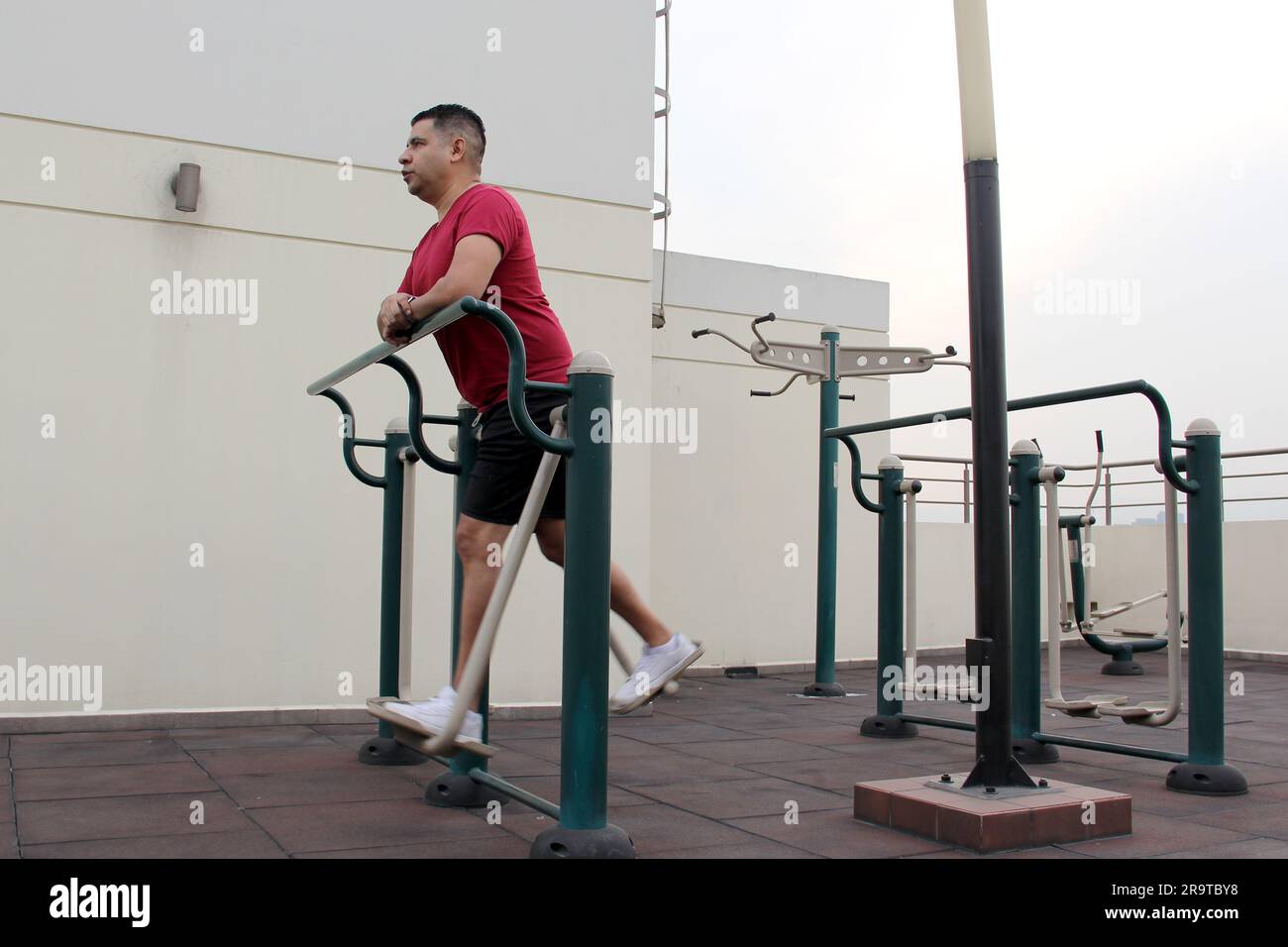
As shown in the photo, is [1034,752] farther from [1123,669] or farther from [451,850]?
[1123,669]

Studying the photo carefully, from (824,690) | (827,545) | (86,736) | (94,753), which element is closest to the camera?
(94,753)

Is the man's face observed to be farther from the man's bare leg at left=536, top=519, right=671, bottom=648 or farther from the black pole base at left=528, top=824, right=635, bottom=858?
A: the black pole base at left=528, top=824, right=635, bottom=858

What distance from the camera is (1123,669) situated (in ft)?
25.1

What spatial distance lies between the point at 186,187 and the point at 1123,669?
20.9 ft

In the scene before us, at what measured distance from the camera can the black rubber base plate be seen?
418 cm

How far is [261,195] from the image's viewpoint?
4.90 meters

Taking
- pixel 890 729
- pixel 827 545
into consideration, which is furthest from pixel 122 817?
pixel 827 545

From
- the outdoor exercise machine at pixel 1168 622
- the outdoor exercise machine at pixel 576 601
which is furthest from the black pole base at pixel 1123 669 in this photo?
the outdoor exercise machine at pixel 576 601

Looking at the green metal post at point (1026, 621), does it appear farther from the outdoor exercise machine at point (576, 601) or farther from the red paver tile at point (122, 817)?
the red paver tile at point (122, 817)

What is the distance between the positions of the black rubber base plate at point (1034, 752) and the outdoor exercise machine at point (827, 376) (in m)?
2.06

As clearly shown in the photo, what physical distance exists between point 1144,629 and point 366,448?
7211mm
